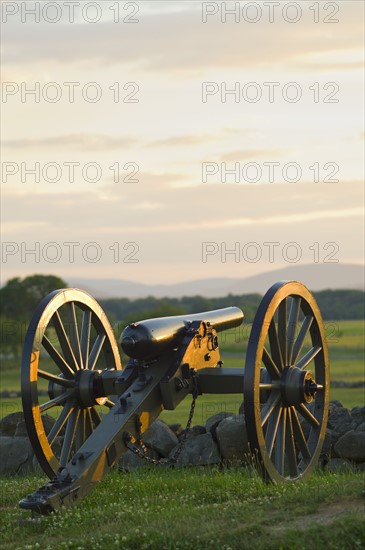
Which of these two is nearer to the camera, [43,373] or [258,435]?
[258,435]

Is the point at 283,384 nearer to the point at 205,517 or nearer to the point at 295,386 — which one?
the point at 295,386

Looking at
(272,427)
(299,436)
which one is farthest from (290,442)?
(272,427)

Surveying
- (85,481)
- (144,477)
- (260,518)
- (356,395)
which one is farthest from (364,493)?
(356,395)

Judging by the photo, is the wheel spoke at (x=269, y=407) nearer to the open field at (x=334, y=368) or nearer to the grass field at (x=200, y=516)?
the grass field at (x=200, y=516)

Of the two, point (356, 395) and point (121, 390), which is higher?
point (121, 390)

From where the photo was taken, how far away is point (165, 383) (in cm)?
1136

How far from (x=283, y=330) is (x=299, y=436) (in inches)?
49.3

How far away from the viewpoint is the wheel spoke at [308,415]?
1206 cm

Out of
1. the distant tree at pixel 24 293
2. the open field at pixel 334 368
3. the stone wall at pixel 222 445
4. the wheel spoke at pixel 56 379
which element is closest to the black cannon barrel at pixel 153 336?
the wheel spoke at pixel 56 379

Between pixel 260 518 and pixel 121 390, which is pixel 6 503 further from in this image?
pixel 260 518

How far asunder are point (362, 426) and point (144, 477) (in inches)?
120

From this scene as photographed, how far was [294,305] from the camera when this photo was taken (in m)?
12.2

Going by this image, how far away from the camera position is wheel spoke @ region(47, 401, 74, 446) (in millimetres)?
→ 11961

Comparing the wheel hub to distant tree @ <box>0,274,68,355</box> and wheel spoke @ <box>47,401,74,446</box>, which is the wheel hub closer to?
wheel spoke @ <box>47,401,74,446</box>
